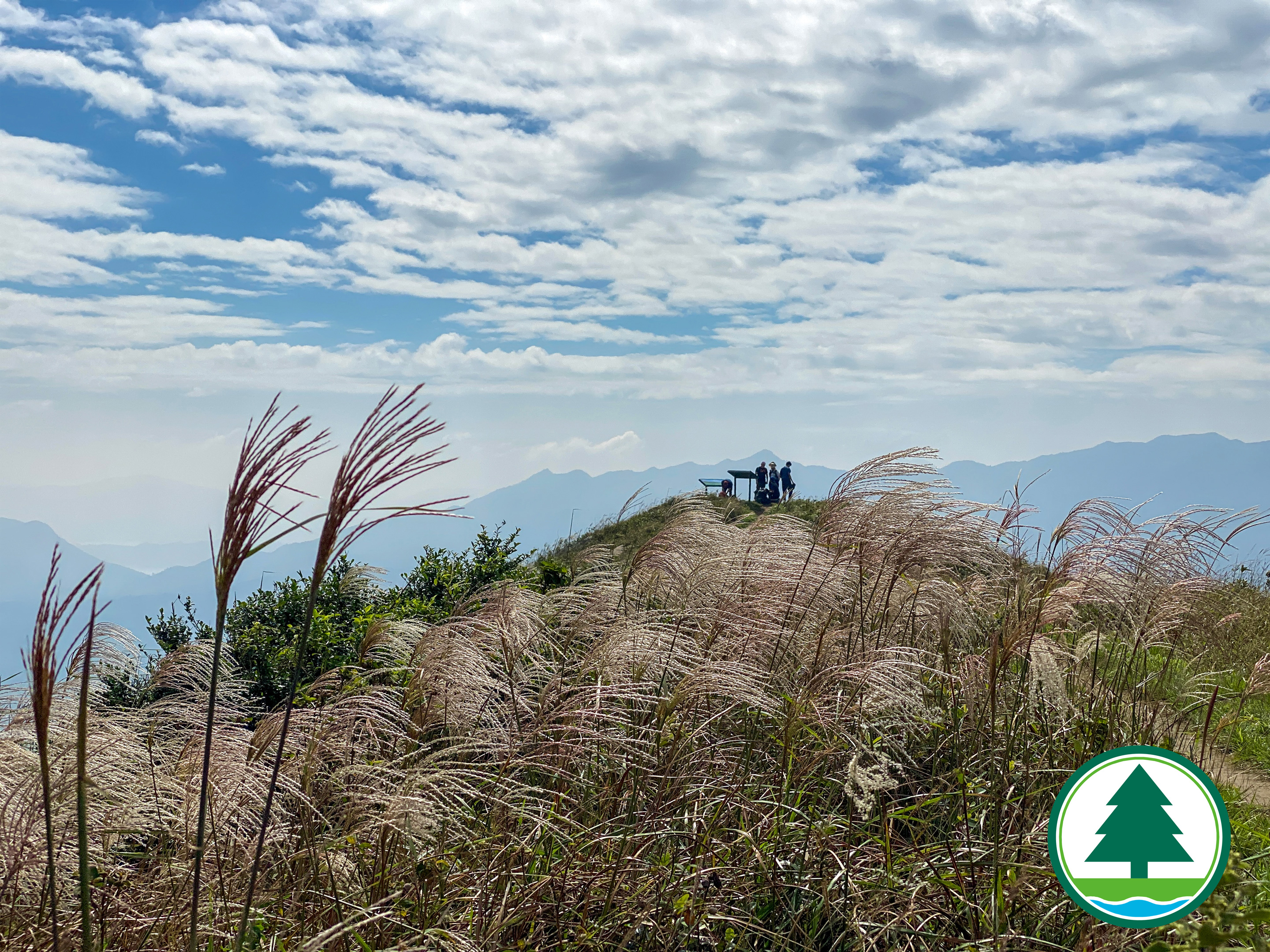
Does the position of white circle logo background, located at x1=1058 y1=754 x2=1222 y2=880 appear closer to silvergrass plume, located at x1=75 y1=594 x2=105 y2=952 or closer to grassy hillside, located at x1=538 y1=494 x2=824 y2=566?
silvergrass plume, located at x1=75 y1=594 x2=105 y2=952

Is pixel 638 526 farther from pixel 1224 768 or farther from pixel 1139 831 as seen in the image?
pixel 1139 831

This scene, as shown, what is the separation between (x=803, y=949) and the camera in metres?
2.94

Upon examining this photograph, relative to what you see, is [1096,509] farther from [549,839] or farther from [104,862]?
[104,862]

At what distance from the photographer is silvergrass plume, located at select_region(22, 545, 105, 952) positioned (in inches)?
66.2

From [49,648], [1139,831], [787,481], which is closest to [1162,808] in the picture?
[1139,831]

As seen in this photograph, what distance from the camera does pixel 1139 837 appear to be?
5.34 ft

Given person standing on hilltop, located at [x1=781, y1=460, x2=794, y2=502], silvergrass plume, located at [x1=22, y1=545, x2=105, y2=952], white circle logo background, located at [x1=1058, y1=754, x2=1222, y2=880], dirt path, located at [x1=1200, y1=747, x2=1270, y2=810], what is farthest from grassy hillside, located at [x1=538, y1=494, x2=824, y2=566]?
white circle logo background, located at [x1=1058, y1=754, x2=1222, y2=880]

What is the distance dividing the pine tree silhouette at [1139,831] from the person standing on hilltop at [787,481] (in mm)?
21689

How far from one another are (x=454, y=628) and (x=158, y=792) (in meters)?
1.36

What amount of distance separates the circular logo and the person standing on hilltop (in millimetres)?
21680

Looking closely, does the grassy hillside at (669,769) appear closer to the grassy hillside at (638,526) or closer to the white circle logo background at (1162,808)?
the white circle logo background at (1162,808)

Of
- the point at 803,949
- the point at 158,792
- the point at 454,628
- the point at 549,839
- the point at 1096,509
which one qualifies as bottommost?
the point at 803,949

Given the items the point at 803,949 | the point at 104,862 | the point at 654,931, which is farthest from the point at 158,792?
the point at 803,949

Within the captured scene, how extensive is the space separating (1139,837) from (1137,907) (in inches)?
5.7
